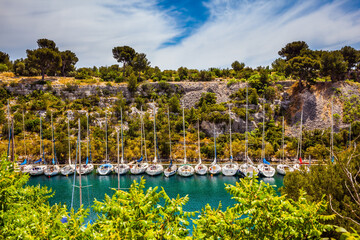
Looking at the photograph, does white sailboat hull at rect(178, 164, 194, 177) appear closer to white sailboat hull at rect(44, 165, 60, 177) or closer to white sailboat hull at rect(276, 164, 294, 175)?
white sailboat hull at rect(276, 164, 294, 175)

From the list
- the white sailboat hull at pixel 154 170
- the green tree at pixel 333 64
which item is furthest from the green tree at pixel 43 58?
the green tree at pixel 333 64

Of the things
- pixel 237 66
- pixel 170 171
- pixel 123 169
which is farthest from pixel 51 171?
pixel 237 66

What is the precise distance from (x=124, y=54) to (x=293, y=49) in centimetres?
4691

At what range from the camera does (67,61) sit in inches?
2702

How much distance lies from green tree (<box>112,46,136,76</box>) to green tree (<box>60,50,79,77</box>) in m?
15.6

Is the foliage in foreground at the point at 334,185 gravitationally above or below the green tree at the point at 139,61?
below

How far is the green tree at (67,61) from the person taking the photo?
66.1 metres

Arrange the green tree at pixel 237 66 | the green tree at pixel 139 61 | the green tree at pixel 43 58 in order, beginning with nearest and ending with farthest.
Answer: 1. the green tree at pixel 43 58
2. the green tree at pixel 139 61
3. the green tree at pixel 237 66

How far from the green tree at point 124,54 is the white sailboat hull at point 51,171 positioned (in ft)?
130

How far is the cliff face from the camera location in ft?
147

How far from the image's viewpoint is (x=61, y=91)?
186ft

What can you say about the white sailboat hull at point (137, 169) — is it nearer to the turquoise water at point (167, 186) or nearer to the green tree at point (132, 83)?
the turquoise water at point (167, 186)

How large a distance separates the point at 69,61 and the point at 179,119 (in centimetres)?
4638

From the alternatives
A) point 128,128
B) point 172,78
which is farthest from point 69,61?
point 128,128
